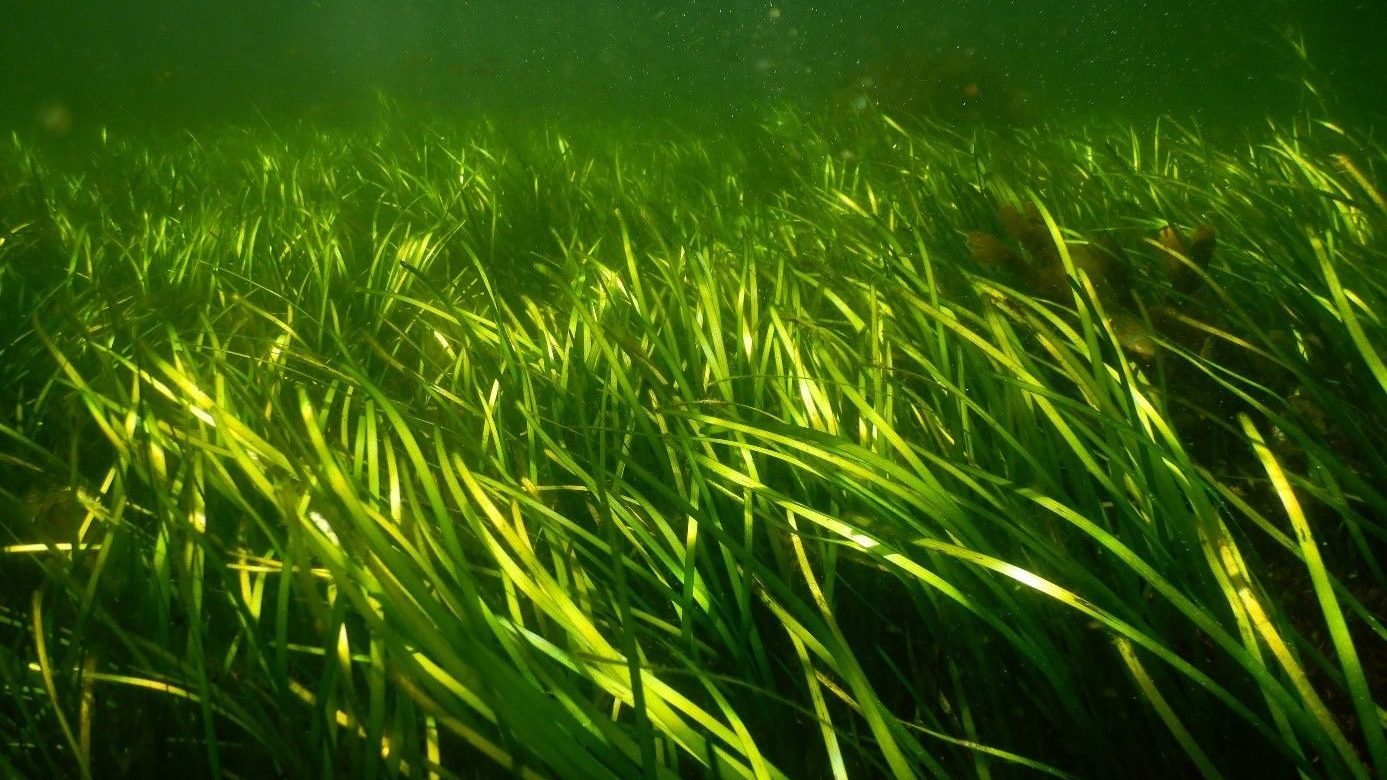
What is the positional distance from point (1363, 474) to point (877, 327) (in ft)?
2.53

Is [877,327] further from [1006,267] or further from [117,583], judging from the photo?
[117,583]

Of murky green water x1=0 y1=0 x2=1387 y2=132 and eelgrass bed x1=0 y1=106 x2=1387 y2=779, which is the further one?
murky green water x1=0 y1=0 x2=1387 y2=132

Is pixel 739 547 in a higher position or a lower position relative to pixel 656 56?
lower

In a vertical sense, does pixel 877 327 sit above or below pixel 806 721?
above

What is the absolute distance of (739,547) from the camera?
0.72 metres

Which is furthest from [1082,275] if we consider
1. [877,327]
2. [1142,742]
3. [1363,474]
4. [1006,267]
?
[1142,742]

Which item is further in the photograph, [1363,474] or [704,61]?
[704,61]

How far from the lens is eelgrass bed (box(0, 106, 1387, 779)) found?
0.65 metres

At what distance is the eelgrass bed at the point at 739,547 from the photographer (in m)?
0.65

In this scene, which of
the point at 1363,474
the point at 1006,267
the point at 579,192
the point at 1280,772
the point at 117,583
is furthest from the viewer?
the point at 579,192

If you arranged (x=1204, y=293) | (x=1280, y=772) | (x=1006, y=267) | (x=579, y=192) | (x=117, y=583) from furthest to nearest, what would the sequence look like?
(x=579, y=192), (x=1204, y=293), (x=1006, y=267), (x=117, y=583), (x=1280, y=772)

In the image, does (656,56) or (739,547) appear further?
(656,56)

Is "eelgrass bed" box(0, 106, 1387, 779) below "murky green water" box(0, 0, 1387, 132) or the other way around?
below

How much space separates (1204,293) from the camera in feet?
5.00
